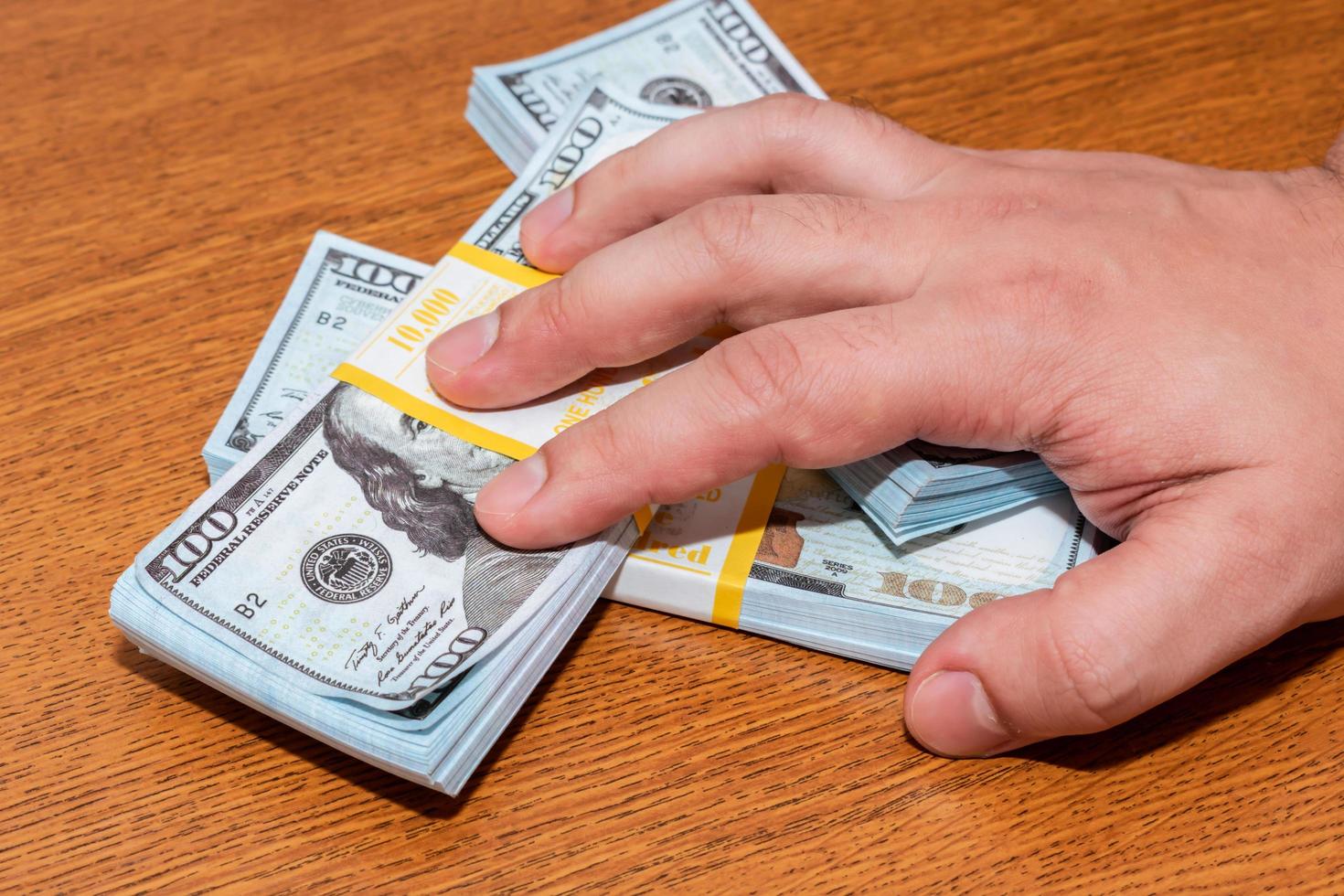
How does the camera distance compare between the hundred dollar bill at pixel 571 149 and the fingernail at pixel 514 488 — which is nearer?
the fingernail at pixel 514 488

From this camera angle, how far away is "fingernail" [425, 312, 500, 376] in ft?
2.46

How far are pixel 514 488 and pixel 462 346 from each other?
0.12m

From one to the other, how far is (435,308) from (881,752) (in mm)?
429

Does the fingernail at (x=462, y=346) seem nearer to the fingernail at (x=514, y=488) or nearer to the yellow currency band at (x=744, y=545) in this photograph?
the fingernail at (x=514, y=488)

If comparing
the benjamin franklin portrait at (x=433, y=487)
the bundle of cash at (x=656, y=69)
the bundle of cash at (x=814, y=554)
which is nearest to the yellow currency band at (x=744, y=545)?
the bundle of cash at (x=814, y=554)

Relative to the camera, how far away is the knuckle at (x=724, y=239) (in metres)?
0.73

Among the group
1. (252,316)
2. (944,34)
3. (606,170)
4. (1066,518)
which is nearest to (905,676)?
(1066,518)

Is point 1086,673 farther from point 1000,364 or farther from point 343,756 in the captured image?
point 343,756

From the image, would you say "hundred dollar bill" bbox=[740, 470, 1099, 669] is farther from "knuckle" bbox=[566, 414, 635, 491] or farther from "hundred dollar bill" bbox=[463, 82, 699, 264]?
"hundred dollar bill" bbox=[463, 82, 699, 264]

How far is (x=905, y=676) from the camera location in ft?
2.32

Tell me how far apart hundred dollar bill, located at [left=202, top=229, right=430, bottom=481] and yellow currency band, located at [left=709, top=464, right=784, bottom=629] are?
0.30 metres

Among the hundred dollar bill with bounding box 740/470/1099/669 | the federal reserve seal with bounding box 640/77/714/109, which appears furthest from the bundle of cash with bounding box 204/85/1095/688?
the federal reserve seal with bounding box 640/77/714/109

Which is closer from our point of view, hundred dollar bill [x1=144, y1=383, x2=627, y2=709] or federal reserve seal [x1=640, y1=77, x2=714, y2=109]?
hundred dollar bill [x1=144, y1=383, x2=627, y2=709]

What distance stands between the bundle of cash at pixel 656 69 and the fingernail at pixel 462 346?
0.92 feet
